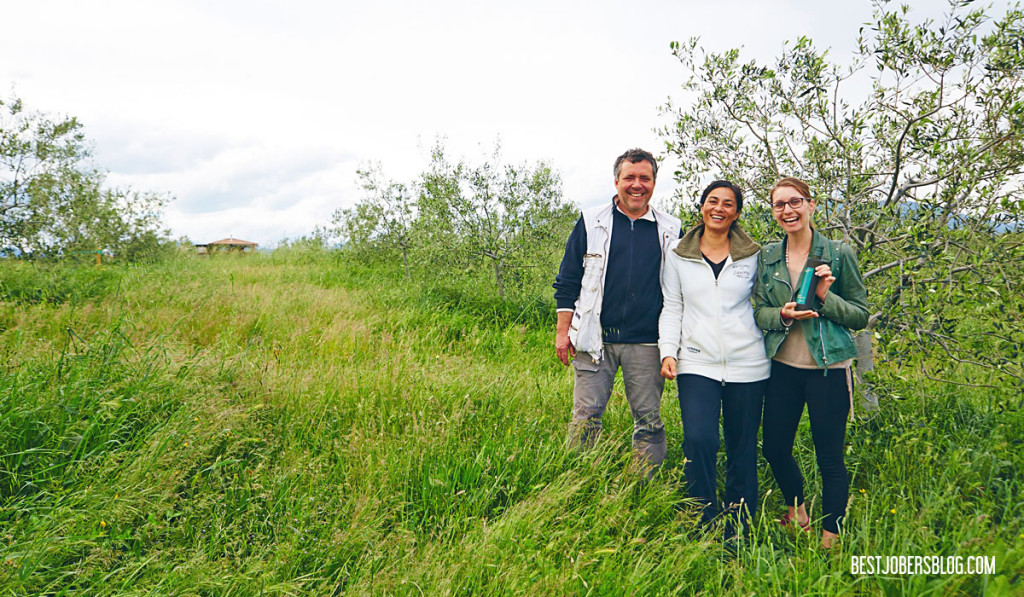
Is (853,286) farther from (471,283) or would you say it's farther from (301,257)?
(301,257)

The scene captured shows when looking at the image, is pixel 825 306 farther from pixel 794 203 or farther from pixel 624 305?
pixel 624 305

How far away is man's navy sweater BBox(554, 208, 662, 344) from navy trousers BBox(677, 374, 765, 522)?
0.50 metres

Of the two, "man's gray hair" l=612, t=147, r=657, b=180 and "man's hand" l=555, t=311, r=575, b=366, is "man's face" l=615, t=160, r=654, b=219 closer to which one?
"man's gray hair" l=612, t=147, r=657, b=180

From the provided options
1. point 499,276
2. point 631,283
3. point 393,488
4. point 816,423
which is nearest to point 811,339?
point 816,423

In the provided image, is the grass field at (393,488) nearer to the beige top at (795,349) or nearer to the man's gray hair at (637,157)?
the beige top at (795,349)

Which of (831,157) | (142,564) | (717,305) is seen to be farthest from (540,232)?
(142,564)

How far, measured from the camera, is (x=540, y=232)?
29.7 feet

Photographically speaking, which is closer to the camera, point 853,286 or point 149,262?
point 853,286

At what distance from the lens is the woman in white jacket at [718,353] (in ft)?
10.8

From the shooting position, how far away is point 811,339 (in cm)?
312

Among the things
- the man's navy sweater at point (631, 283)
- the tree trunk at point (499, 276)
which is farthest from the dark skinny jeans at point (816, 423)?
the tree trunk at point (499, 276)

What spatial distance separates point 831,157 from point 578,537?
3.79 metres

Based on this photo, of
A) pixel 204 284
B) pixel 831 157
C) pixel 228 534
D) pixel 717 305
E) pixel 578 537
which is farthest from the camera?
pixel 204 284

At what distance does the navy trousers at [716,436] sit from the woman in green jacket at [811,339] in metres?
0.17
